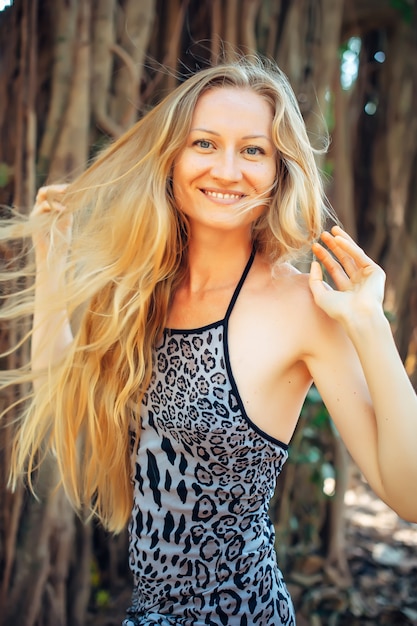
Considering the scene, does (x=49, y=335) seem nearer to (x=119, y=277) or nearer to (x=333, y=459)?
(x=119, y=277)

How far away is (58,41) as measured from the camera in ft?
6.84

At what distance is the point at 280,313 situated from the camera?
126 cm

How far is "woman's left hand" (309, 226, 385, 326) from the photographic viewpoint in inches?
44.2

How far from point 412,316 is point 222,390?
6.93ft

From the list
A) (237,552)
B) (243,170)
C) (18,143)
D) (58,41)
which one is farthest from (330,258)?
(58,41)

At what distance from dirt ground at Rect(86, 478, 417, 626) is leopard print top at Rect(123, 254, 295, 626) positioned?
126 centimetres

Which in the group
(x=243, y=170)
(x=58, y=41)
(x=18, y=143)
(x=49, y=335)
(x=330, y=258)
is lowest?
(x=49, y=335)

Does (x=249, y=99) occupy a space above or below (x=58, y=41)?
below

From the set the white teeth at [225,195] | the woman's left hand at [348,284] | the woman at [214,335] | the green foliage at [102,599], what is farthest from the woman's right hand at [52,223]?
the green foliage at [102,599]

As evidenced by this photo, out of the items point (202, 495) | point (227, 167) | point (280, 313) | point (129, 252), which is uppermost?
point (227, 167)

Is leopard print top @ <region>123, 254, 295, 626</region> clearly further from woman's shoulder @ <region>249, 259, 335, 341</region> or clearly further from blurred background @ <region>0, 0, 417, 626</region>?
blurred background @ <region>0, 0, 417, 626</region>

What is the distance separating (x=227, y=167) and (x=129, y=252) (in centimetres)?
31

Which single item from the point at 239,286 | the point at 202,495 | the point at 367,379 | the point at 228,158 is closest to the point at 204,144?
the point at 228,158

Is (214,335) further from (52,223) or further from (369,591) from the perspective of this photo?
(369,591)
